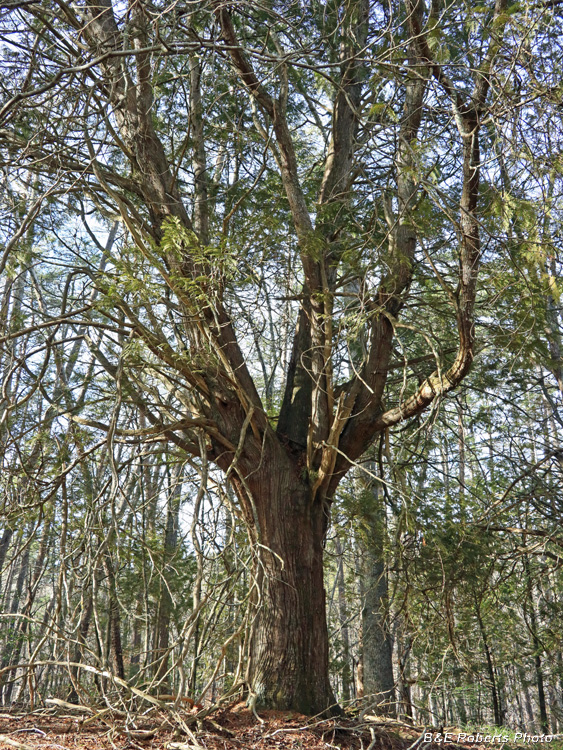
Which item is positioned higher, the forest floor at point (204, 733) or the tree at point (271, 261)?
the tree at point (271, 261)

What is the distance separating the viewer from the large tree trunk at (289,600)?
3662 millimetres

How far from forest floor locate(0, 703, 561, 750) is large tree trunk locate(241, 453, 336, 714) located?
185 mm

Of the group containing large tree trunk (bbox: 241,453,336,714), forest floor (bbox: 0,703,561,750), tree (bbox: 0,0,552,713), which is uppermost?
tree (bbox: 0,0,552,713)

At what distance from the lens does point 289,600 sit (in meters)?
3.88

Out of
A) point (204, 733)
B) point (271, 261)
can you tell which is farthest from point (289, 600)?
point (271, 261)

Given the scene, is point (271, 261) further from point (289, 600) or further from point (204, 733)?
point (204, 733)

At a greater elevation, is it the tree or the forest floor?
the tree

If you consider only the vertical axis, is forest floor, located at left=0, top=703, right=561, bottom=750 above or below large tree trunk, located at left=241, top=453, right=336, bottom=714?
below

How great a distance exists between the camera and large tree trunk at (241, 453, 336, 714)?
3.66 meters

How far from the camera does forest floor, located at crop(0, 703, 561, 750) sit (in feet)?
9.21

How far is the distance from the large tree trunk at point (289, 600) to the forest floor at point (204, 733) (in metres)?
0.18

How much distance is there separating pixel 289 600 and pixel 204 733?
109cm

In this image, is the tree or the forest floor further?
the tree

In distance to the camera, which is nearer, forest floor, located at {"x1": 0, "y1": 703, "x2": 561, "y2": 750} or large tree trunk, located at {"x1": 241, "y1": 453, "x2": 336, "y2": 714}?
forest floor, located at {"x1": 0, "y1": 703, "x2": 561, "y2": 750}
